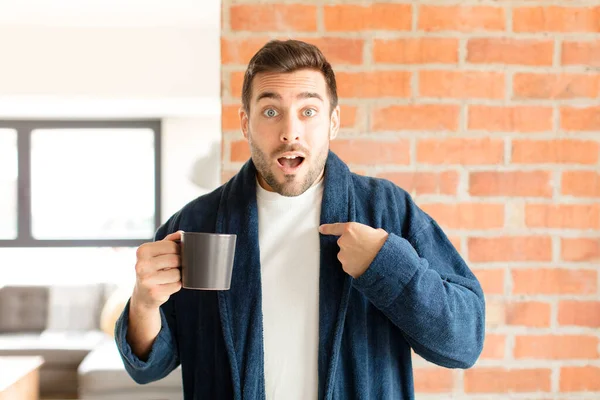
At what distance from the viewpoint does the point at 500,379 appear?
4.89 feet

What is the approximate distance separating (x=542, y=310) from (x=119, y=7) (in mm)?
4040

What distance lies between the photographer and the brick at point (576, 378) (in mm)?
1499

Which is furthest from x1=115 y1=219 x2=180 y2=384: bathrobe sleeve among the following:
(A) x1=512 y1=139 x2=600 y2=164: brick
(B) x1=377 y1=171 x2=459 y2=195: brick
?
(A) x1=512 y1=139 x2=600 y2=164: brick

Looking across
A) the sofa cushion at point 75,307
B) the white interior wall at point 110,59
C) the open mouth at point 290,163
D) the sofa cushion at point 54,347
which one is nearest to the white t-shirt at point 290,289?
the open mouth at point 290,163

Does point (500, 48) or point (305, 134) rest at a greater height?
point (500, 48)

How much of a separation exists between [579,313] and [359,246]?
85 centimetres

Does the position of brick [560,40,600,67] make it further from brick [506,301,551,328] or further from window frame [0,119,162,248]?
window frame [0,119,162,248]

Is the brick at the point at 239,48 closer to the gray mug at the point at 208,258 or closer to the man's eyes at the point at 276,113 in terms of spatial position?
the man's eyes at the point at 276,113

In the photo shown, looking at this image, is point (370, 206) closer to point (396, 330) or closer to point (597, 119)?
point (396, 330)

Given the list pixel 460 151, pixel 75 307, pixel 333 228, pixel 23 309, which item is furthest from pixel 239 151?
pixel 23 309

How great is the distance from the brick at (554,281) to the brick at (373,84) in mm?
594

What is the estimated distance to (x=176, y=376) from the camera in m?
3.95

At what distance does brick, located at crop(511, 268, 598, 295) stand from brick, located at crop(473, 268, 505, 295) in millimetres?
37

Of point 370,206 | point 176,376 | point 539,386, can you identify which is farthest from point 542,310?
point 176,376
